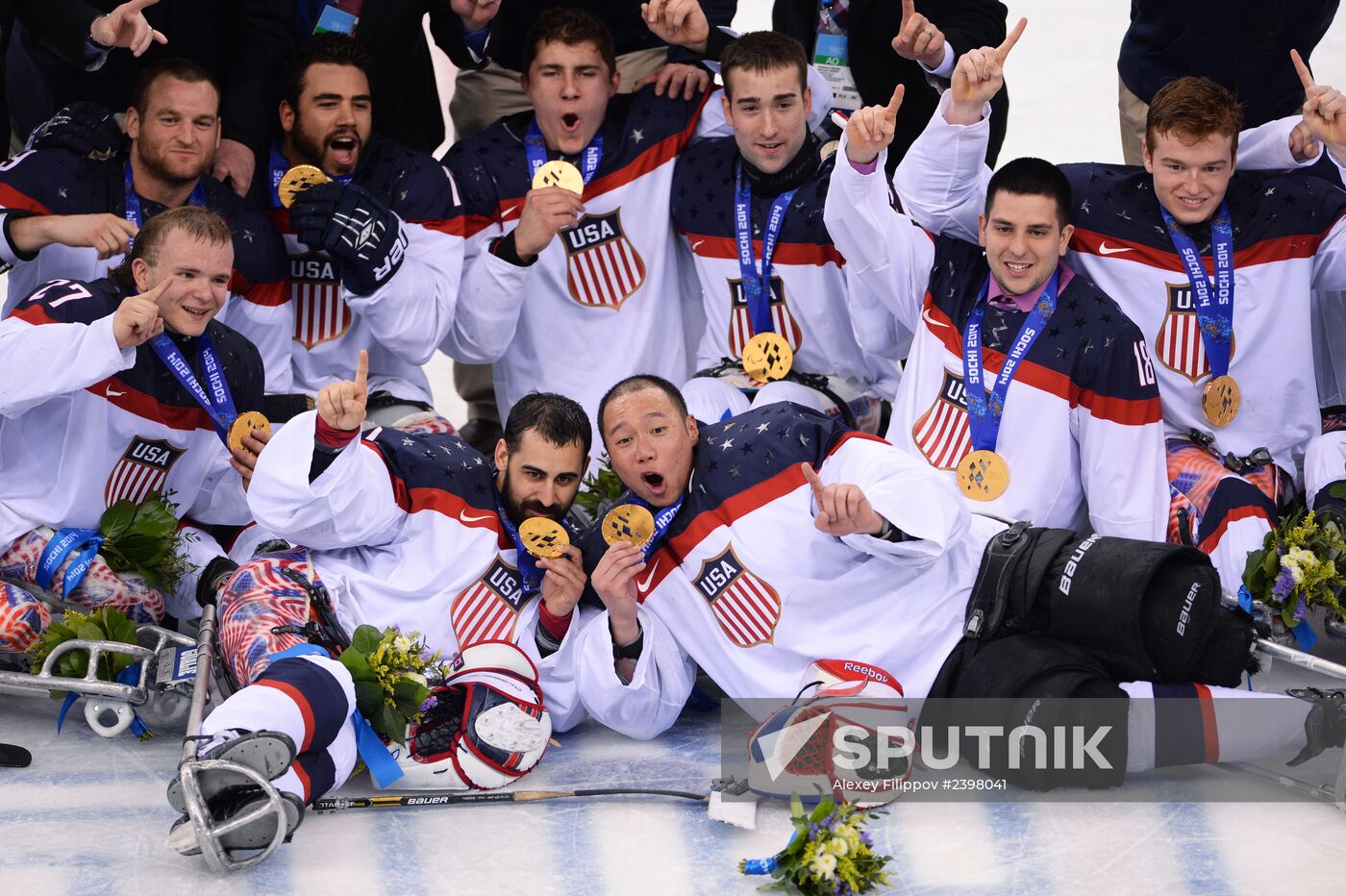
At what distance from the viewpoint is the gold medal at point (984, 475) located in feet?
15.5

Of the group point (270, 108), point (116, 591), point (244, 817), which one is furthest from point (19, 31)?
point (244, 817)

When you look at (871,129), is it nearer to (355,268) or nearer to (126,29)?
(355,268)

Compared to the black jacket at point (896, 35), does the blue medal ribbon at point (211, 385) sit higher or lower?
lower

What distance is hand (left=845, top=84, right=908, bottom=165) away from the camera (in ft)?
15.9

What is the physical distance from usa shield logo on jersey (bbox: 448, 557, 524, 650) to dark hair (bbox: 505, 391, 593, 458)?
35 centimetres

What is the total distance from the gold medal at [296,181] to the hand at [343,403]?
1.26m

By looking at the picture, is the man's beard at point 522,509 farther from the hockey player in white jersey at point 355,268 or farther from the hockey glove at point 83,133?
the hockey glove at point 83,133

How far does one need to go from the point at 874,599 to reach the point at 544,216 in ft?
5.71

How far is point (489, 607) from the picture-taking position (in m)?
4.32

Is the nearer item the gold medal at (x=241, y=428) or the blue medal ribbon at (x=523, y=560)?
the blue medal ribbon at (x=523, y=560)

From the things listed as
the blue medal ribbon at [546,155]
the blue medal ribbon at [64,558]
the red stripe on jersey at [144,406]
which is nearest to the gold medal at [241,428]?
the red stripe on jersey at [144,406]

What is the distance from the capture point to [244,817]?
11.1 feet

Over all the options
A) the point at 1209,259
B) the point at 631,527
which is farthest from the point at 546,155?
→ the point at 1209,259

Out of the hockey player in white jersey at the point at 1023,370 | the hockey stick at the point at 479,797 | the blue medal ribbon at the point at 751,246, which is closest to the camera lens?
the hockey stick at the point at 479,797
